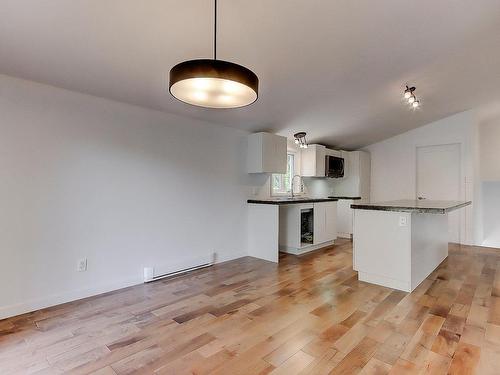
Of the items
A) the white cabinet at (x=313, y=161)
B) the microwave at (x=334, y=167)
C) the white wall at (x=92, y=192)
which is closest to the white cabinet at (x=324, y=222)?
the white cabinet at (x=313, y=161)

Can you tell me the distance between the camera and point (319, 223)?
15.8 feet

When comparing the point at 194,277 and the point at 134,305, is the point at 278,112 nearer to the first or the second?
the point at 194,277

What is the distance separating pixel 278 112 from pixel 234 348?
116 inches

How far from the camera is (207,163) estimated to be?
3.89 m

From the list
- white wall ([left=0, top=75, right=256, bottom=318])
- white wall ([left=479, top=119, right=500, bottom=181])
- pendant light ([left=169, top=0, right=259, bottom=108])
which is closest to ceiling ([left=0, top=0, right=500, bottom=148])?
white wall ([left=0, top=75, right=256, bottom=318])

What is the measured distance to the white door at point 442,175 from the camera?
541 cm

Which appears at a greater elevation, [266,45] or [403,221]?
[266,45]

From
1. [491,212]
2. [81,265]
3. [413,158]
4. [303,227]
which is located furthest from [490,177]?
[81,265]

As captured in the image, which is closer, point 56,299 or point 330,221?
point 56,299

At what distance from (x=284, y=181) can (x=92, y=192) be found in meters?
3.48

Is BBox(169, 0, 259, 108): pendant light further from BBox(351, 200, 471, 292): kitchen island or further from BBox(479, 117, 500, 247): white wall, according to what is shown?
BBox(479, 117, 500, 247): white wall

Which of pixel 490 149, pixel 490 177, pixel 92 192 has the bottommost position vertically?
pixel 92 192

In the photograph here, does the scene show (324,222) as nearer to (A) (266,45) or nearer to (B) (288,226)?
(B) (288,226)

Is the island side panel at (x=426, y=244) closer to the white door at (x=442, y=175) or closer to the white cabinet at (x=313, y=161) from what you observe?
the white door at (x=442, y=175)
